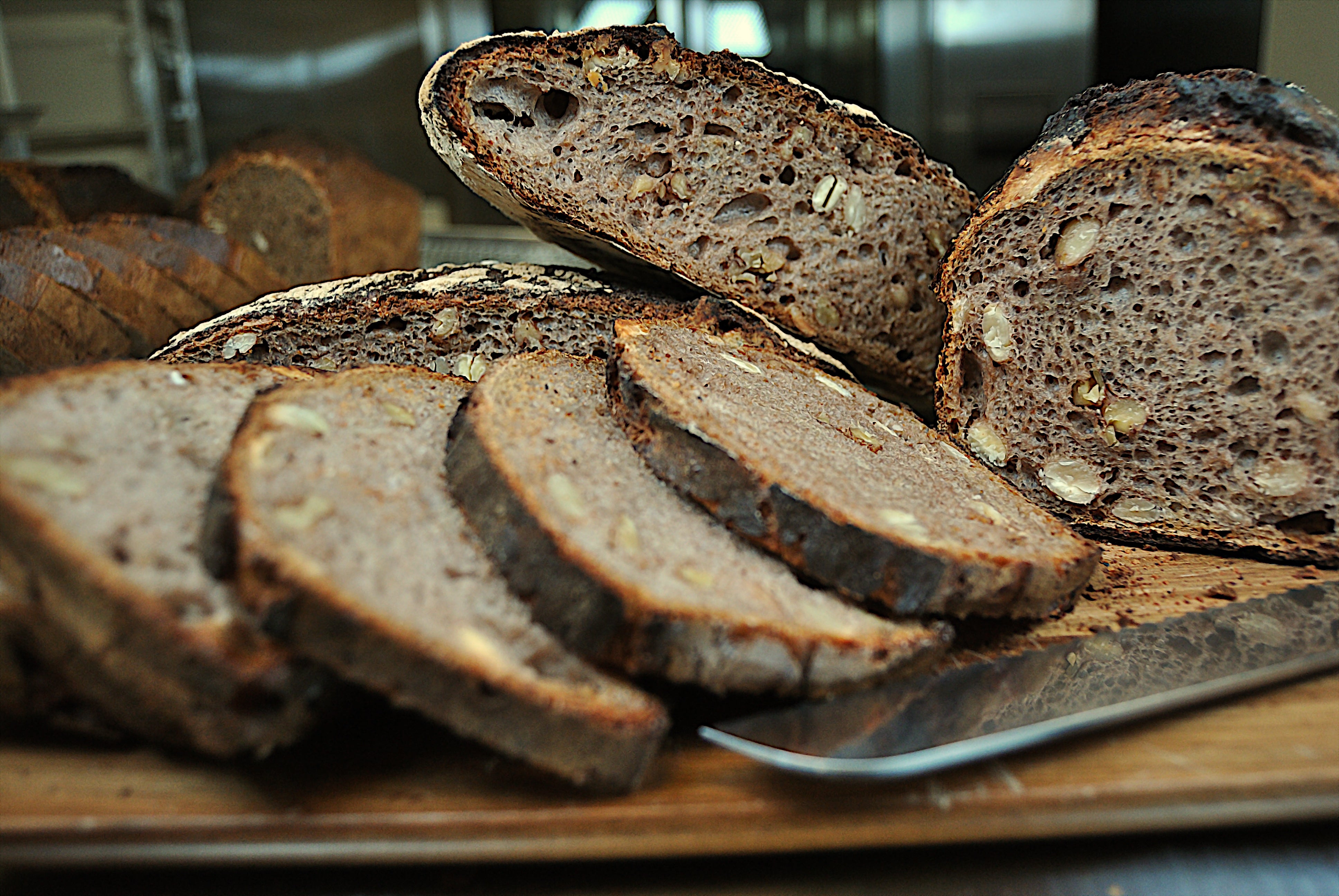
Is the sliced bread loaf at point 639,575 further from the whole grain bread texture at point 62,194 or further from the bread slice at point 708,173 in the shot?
the whole grain bread texture at point 62,194

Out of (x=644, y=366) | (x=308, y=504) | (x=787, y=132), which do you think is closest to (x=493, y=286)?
(x=644, y=366)

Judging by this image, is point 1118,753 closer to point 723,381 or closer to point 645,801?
point 645,801

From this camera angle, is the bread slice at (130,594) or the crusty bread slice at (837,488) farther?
the crusty bread slice at (837,488)

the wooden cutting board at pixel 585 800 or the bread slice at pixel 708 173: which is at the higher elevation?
the bread slice at pixel 708 173

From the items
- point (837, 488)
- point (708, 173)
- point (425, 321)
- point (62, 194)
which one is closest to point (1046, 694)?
point (837, 488)

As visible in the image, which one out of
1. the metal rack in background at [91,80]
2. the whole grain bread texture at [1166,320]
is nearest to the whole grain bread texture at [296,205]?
the metal rack in background at [91,80]

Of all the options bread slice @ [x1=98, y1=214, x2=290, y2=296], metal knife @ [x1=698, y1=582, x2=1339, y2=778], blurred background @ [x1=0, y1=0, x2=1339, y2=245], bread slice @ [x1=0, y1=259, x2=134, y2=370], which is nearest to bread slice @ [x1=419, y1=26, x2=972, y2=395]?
bread slice @ [x1=98, y1=214, x2=290, y2=296]

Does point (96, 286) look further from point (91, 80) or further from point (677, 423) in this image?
point (91, 80)
